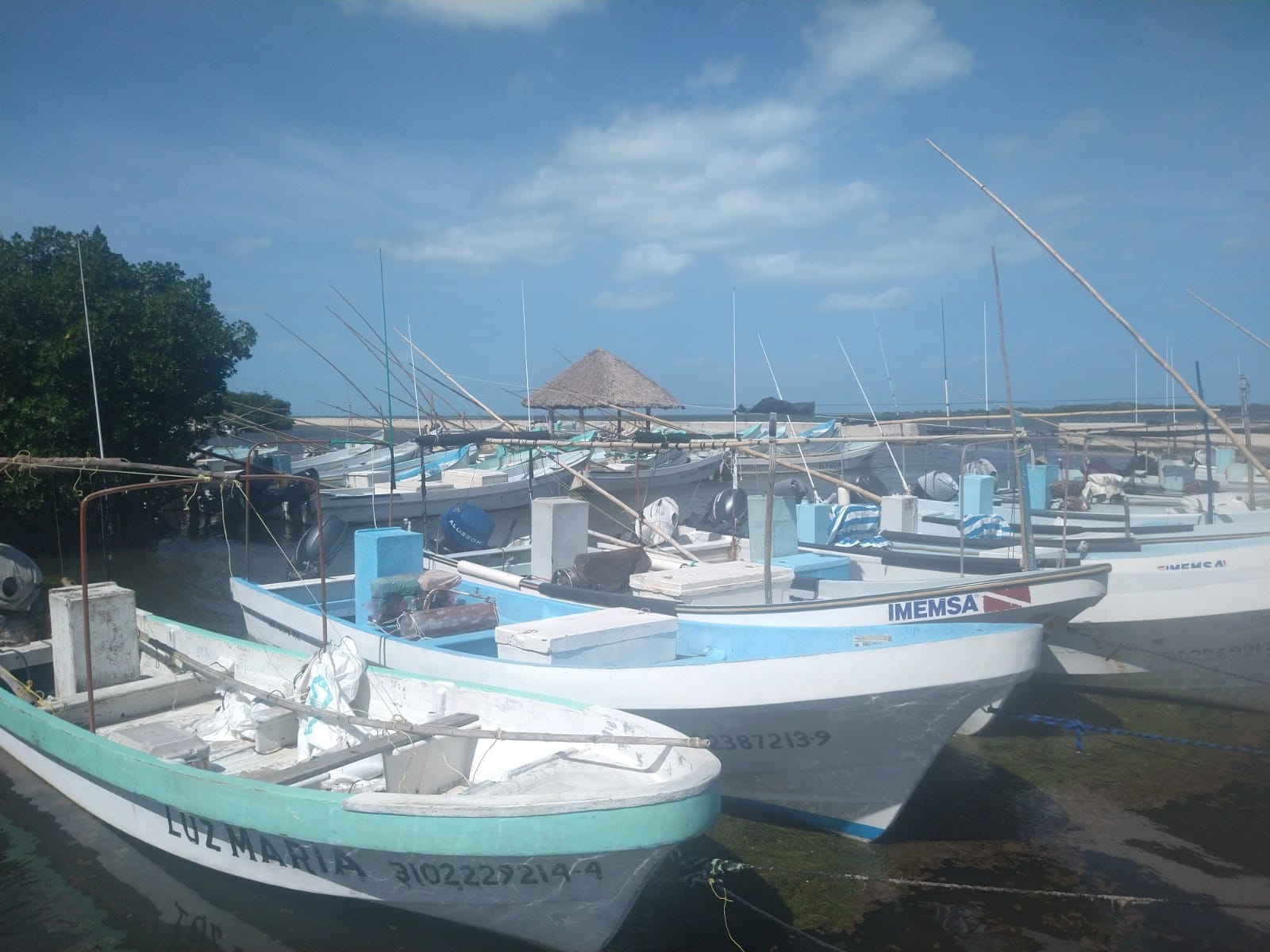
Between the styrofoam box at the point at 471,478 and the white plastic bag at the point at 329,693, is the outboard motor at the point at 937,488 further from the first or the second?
the styrofoam box at the point at 471,478

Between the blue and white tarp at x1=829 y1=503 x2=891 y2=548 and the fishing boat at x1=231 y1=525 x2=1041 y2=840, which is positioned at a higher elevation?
the blue and white tarp at x1=829 y1=503 x2=891 y2=548

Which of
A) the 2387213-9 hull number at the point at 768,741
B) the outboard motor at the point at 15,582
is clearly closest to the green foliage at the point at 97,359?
the outboard motor at the point at 15,582

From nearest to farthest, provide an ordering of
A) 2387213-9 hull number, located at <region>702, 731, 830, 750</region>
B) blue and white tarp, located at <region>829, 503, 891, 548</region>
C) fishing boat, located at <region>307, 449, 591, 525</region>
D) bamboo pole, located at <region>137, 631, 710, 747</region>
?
bamboo pole, located at <region>137, 631, 710, 747</region> < 2387213-9 hull number, located at <region>702, 731, 830, 750</region> < blue and white tarp, located at <region>829, 503, 891, 548</region> < fishing boat, located at <region>307, 449, 591, 525</region>

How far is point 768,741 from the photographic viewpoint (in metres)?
7.13

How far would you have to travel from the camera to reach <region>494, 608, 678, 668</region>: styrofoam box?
25.1 feet

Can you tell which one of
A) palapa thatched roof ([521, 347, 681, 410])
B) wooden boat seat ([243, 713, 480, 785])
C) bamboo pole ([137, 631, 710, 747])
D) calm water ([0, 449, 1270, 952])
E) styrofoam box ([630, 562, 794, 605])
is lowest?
calm water ([0, 449, 1270, 952])

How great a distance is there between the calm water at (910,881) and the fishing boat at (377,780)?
385mm

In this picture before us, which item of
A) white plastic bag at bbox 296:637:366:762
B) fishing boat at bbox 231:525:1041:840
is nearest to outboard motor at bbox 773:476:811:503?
fishing boat at bbox 231:525:1041:840

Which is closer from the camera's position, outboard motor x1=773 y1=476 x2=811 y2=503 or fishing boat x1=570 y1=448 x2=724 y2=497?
outboard motor x1=773 y1=476 x2=811 y2=503

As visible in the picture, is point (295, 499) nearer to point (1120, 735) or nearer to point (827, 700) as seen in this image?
point (1120, 735)

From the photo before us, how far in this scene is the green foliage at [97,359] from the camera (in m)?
19.7

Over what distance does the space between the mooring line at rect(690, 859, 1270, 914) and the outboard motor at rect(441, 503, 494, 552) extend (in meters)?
6.89

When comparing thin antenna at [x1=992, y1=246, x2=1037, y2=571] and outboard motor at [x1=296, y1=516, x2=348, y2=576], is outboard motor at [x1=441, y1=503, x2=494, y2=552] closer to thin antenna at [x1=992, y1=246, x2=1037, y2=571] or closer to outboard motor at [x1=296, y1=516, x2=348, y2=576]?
outboard motor at [x1=296, y1=516, x2=348, y2=576]

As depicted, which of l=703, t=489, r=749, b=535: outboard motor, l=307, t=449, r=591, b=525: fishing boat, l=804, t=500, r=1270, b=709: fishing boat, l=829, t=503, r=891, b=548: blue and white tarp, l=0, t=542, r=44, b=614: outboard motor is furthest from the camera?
l=307, t=449, r=591, b=525: fishing boat
